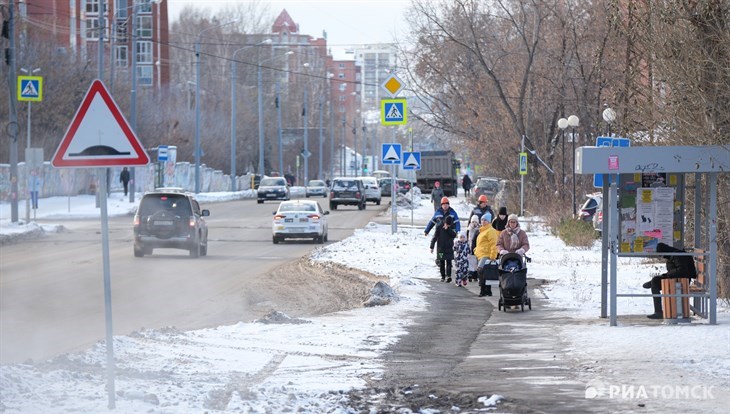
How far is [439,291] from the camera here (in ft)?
69.4

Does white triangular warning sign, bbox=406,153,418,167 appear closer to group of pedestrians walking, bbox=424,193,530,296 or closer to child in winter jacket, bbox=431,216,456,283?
group of pedestrians walking, bbox=424,193,530,296

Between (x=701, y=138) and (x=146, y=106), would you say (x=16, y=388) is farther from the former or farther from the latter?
(x=146, y=106)

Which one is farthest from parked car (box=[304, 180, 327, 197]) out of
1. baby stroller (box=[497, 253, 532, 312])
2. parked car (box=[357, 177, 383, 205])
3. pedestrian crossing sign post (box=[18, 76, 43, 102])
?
baby stroller (box=[497, 253, 532, 312])

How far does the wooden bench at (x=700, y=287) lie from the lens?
633 inches

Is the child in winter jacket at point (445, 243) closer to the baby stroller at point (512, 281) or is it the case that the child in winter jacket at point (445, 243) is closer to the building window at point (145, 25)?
the baby stroller at point (512, 281)

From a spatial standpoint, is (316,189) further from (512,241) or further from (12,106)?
(512,241)

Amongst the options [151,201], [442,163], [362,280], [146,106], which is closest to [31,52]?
[146,106]

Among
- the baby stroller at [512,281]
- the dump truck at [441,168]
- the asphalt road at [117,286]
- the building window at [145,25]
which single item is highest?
the building window at [145,25]

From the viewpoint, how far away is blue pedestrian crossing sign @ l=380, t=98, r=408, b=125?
106ft

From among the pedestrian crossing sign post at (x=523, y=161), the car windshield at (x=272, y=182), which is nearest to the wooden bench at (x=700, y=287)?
the pedestrian crossing sign post at (x=523, y=161)

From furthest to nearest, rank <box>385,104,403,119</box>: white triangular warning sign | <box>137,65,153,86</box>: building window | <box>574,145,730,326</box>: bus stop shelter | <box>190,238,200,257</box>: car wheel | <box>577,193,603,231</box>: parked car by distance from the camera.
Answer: <box>137,65,153,86</box>: building window → <box>577,193,603,231</box>: parked car → <box>385,104,403,119</box>: white triangular warning sign → <box>190,238,200,257</box>: car wheel → <box>574,145,730,326</box>: bus stop shelter

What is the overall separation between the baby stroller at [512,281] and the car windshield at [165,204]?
14515 millimetres

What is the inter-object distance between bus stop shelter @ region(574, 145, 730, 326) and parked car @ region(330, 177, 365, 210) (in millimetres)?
48486

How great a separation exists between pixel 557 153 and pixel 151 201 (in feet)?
87.3
